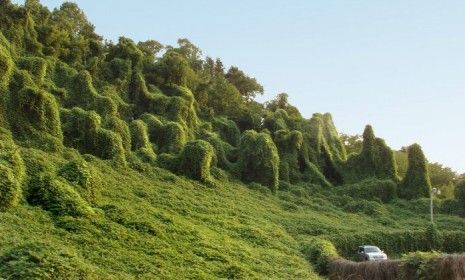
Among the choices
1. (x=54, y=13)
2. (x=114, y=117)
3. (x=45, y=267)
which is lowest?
(x=45, y=267)

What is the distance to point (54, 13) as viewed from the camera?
37.5 metres

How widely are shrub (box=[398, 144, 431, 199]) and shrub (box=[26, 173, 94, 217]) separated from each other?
22.9 meters

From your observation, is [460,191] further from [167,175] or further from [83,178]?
[83,178]

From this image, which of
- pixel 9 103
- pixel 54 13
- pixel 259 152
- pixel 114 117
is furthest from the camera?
pixel 54 13

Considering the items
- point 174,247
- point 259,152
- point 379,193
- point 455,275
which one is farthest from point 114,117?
point 455,275

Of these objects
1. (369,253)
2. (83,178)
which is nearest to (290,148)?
(369,253)

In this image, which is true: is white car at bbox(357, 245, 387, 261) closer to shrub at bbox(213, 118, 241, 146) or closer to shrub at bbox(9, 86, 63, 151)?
shrub at bbox(9, 86, 63, 151)

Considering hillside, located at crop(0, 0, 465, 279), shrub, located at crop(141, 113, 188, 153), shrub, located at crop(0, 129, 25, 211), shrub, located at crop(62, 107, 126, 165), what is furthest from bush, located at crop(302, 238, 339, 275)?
Answer: shrub, located at crop(141, 113, 188, 153)

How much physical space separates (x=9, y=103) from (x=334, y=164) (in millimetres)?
21323

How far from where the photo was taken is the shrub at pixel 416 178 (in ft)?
116

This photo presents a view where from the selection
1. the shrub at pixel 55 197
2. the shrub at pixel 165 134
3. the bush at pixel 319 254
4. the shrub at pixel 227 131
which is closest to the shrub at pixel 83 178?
the shrub at pixel 55 197

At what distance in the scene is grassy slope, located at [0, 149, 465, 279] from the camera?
48.6ft

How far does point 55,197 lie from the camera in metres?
17.0

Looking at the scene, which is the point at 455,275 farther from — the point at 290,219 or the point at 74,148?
the point at 74,148
